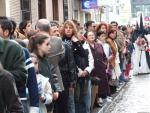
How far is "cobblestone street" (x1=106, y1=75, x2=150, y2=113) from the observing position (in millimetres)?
12534

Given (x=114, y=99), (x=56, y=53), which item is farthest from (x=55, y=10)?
(x=56, y=53)

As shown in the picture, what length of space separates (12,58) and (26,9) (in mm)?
14701

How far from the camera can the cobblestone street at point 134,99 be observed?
41.1 feet

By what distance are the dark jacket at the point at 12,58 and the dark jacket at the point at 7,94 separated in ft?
3.03

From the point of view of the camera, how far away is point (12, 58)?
550 cm

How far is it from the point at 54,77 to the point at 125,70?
11912 mm

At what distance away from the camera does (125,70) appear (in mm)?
19328

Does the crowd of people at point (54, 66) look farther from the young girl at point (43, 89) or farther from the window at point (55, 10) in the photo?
the window at point (55, 10)

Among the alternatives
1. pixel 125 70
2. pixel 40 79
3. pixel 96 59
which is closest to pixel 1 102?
pixel 40 79

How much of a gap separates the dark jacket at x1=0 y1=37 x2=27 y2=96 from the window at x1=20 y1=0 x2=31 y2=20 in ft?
45.4

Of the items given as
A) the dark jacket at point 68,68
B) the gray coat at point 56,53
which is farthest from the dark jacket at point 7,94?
the dark jacket at point 68,68

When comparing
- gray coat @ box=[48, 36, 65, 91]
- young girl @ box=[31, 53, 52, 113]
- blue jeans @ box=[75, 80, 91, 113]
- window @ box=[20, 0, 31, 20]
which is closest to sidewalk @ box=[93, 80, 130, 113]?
blue jeans @ box=[75, 80, 91, 113]

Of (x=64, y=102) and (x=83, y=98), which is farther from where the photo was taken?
(x=83, y=98)

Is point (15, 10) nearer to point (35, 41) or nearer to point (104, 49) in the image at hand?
point (104, 49)
